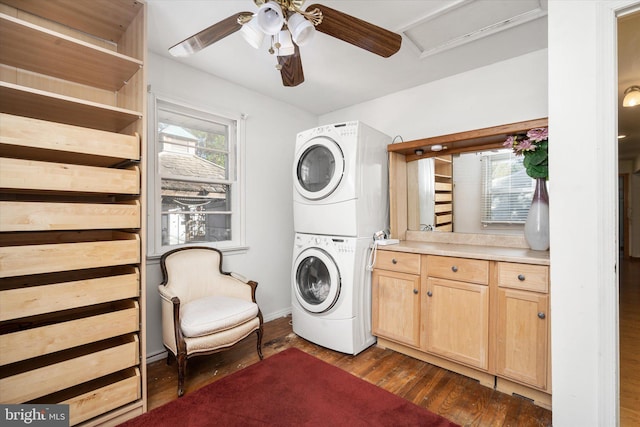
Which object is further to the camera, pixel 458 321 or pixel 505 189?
pixel 505 189

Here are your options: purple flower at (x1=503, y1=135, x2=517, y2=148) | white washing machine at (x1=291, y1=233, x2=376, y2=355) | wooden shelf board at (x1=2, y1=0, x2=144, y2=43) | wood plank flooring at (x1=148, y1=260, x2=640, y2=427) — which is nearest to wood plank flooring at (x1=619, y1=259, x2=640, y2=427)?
wood plank flooring at (x1=148, y1=260, x2=640, y2=427)

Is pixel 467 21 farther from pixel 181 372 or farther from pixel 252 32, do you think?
pixel 181 372

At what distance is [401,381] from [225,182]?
228cm

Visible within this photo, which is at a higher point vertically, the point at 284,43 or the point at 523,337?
the point at 284,43

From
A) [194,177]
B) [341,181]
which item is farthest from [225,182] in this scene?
[341,181]

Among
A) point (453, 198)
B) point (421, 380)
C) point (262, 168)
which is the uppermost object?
point (262, 168)

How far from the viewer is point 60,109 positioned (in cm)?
161

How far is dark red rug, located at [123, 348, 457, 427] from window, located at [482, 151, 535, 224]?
5.27 feet

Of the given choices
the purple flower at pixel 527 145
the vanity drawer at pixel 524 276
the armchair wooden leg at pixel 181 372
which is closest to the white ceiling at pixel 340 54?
the purple flower at pixel 527 145

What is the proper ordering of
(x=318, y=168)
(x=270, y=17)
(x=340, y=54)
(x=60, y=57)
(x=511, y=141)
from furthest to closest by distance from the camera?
(x=318, y=168), (x=340, y=54), (x=511, y=141), (x=60, y=57), (x=270, y=17)

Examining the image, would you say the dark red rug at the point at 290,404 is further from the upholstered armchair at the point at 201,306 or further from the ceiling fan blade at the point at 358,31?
the ceiling fan blade at the point at 358,31

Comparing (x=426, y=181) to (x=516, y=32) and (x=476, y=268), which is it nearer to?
(x=476, y=268)

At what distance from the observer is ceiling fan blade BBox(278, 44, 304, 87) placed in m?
1.58

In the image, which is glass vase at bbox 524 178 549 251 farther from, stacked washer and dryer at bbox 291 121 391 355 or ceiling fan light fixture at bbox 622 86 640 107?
ceiling fan light fixture at bbox 622 86 640 107
